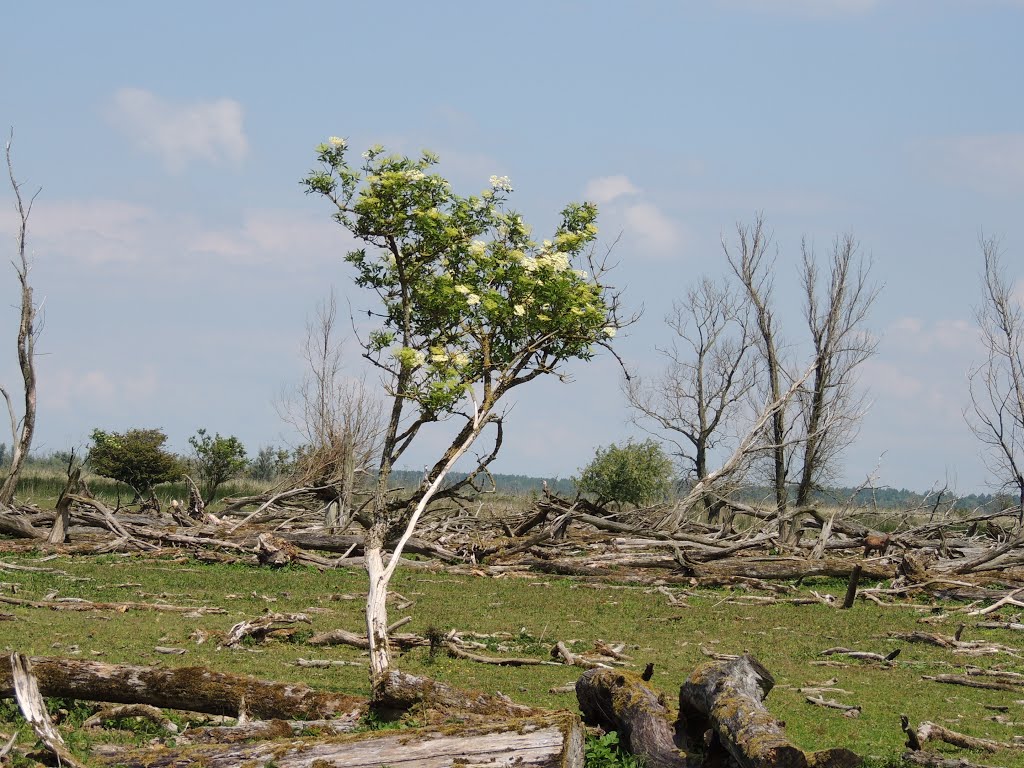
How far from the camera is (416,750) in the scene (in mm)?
6105

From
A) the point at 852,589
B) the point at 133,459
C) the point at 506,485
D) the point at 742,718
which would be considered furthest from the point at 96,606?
the point at 506,485

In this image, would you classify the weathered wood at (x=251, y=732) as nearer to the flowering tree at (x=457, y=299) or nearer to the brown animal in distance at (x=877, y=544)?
the flowering tree at (x=457, y=299)

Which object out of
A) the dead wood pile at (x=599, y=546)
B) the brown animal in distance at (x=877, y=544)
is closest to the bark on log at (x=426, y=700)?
the dead wood pile at (x=599, y=546)

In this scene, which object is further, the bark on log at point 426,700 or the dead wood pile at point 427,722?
the bark on log at point 426,700

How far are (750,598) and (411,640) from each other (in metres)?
8.69

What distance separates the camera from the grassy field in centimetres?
1004

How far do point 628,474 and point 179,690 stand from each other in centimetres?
3438

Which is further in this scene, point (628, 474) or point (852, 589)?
point (628, 474)

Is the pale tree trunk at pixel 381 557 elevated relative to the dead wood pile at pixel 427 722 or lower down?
elevated

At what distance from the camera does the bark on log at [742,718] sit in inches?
223

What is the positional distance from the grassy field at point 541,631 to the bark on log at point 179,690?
1.52ft

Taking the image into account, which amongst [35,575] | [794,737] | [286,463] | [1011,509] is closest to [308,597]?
[35,575]

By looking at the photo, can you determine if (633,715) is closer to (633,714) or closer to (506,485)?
(633,714)

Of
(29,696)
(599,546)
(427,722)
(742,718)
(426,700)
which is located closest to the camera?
(742,718)
